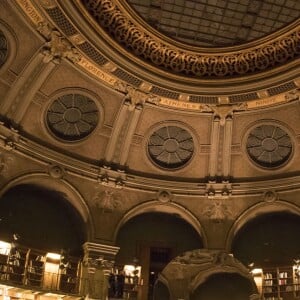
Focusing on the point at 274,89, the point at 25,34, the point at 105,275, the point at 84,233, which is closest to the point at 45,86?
the point at 25,34

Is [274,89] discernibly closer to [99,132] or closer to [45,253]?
[99,132]

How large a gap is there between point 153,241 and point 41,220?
4.14 m

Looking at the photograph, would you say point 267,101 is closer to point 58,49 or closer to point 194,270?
point 58,49

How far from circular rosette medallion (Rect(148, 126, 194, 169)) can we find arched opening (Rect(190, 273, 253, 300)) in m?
9.41

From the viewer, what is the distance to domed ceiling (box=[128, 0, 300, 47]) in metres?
15.6

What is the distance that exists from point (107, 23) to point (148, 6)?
5.06 feet

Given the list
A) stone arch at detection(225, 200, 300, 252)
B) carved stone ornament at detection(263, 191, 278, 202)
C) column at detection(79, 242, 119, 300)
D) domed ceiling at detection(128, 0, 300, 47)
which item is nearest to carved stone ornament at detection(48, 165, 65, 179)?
column at detection(79, 242, 119, 300)

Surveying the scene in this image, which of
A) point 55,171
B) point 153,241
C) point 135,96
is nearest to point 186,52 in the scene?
point 135,96

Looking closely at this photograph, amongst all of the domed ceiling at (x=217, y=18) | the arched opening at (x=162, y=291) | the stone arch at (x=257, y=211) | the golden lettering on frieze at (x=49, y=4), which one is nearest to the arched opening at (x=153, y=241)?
the stone arch at (x=257, y=211)

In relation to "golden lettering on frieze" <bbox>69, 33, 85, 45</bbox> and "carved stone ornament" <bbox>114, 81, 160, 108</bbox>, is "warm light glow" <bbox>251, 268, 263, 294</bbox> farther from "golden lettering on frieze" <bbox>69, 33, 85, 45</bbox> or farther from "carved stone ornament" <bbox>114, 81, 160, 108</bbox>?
"golden lettering on frieze" <bbox>69, 33, 85, 45</bbox>

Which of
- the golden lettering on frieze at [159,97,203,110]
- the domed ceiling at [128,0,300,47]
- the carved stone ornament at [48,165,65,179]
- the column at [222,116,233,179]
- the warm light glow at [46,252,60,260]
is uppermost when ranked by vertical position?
the domed ceiling at [128,0,300,47]

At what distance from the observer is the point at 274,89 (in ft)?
53.3

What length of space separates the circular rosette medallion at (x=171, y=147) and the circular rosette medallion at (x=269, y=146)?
224cm

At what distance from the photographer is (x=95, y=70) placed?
15891 mm
